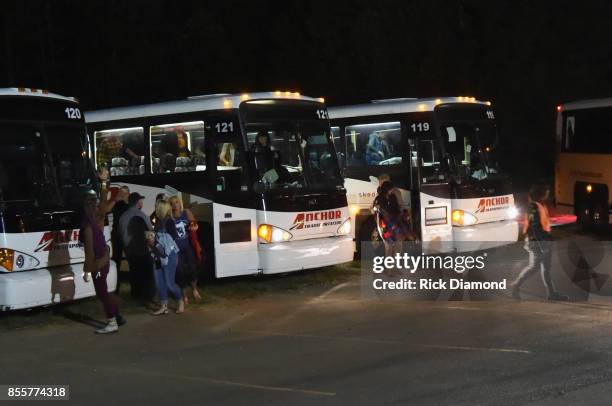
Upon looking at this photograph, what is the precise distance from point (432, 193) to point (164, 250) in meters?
6.06

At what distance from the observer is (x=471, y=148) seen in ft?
54.5

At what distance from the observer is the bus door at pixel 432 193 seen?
16219 millimetres

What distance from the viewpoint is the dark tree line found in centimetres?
3144

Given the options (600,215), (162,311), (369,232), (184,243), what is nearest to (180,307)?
(162,311)

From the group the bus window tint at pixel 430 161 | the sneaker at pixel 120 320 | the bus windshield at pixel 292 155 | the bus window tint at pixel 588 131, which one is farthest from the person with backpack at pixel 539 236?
the bus window tint at pixel 588 131

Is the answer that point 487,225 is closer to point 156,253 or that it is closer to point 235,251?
point 235,251

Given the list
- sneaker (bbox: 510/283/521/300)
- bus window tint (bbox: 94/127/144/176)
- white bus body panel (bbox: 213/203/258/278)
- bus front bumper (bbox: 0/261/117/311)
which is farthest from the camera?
bus window tint (bbox: 94/127/144/176)

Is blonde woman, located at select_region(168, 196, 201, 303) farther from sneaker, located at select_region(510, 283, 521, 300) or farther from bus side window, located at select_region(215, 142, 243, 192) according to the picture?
sneaker, located at select_region(510, 283, 521, 300)

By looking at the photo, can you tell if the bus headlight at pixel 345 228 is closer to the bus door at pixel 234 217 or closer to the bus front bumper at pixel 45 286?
the bus door at pixel 234 217

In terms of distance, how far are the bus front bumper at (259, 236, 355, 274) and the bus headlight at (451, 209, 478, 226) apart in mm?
2648

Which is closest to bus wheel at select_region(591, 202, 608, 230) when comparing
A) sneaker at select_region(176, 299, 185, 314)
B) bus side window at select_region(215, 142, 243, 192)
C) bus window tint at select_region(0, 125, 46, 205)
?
bus side window at select_region(215, 142, 243, 192)

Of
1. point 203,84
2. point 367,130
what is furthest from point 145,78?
point 367,130

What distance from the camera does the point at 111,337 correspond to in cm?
1100

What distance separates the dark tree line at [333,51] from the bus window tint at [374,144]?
1406cm
